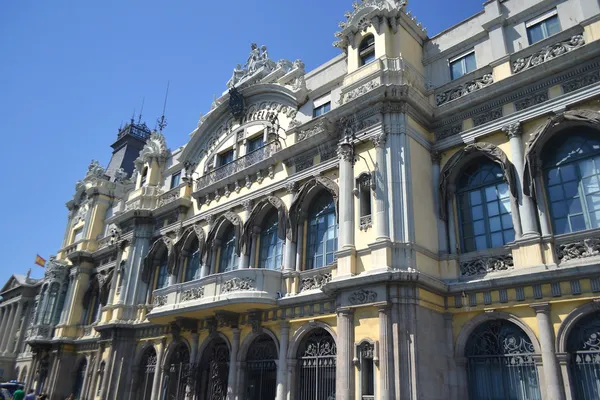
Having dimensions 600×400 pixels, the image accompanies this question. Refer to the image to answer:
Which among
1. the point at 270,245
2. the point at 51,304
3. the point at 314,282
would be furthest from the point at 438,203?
the point at 51,304

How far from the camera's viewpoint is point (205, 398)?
18.0 metres

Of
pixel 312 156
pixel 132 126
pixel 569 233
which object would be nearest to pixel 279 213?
pixel 312 156

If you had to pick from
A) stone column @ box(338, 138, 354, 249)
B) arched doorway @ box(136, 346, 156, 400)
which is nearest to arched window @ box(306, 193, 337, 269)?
stone column @ box(338, 138, 354, 249)

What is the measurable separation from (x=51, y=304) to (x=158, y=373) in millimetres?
13623

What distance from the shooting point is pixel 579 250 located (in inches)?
441

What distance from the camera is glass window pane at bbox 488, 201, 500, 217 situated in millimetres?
13180

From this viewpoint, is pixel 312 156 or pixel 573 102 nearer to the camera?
pixel 573 102

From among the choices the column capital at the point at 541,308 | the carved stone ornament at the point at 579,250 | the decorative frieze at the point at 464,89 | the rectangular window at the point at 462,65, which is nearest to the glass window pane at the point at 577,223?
the carved stone ornament at the point at 579,250

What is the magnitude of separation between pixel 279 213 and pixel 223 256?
13.4 ft

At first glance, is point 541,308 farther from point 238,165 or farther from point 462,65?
point 238,165

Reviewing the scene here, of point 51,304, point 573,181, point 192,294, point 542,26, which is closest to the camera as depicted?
point 573,181

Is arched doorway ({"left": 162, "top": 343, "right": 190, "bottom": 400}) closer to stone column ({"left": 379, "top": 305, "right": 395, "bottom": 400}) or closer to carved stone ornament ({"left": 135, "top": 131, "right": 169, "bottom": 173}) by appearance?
stone column ({"left": 379, "top": 305, "right": 395, "bottom": 400})

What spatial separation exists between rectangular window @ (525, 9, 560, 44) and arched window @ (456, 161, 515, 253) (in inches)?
157

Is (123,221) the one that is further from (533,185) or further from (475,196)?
(533,185)
